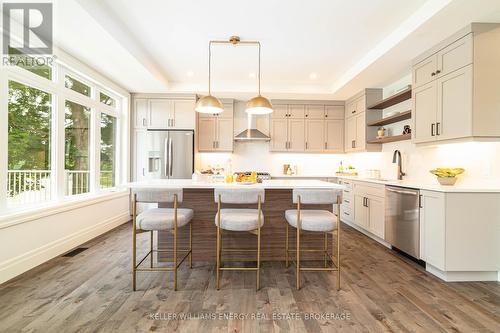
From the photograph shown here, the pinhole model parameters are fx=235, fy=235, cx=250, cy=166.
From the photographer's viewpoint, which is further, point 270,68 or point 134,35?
point 270,68

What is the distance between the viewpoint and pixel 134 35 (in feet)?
10.2

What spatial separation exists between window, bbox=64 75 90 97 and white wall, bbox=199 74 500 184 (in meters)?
2.53

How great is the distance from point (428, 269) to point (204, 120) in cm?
463

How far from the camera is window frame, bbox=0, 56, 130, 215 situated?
8.02 ft

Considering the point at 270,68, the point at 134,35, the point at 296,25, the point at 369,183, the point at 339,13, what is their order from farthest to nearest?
1. the point at 270,68
2. the point at 369,183
3. the point at 134,35
4. the point at 296,25
5. the point at 339,13

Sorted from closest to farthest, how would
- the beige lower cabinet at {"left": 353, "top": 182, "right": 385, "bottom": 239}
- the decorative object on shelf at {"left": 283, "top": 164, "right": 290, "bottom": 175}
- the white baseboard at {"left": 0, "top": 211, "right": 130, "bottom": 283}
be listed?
the white baseboard at {"left": 0, "top": 211, "right": 130, "bottom": 283}, the beige lower cabinet at {"left": 353, "top": 182, "right": 385, "bottom": 239}, the decorative object on shelf at {"left": 283, "top": 164, "right": 290, "bottom": 175}

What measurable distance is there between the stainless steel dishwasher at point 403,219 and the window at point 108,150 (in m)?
4.71

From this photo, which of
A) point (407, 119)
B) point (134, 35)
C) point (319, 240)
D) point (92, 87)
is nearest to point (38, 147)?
point (92, 87)

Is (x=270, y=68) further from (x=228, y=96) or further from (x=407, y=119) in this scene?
(x=407, y=119)

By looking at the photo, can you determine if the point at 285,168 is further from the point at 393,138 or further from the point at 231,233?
the point at 231,233

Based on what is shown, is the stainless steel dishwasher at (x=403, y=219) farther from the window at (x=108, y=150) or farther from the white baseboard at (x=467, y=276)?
the window at (x=108, y=150)

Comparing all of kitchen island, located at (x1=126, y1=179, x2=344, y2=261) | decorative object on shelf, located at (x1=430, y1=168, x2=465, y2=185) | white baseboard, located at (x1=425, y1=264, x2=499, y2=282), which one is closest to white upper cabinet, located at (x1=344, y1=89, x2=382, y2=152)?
decorative object on shelf, located at (x1=430, y1=168, x2=465, y2=185)

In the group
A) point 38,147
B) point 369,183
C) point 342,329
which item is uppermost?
point 38,147

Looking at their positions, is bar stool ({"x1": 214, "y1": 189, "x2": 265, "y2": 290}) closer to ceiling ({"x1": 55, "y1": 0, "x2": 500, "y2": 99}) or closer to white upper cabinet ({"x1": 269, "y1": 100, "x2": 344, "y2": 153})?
ceiling ({"x1": 55, "y1": 0, "x2": 500, "y2": 99})
